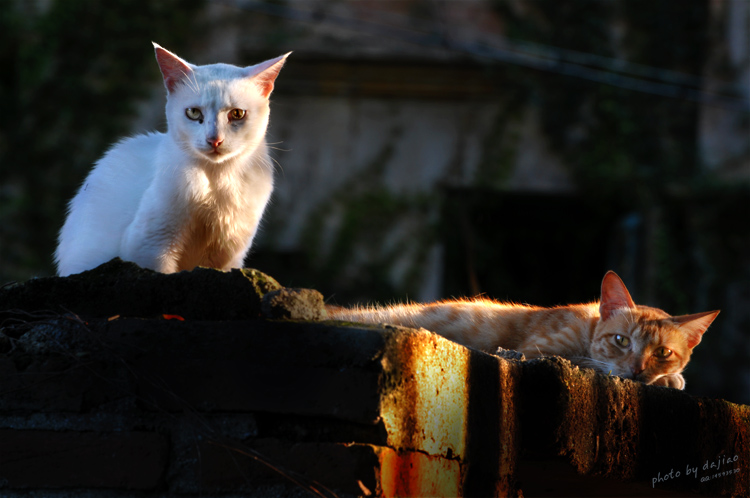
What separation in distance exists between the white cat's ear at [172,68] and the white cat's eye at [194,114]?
103 mm

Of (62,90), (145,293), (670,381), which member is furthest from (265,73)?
(62,90)

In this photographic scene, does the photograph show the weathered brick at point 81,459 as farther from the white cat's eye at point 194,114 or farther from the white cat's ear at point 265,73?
the white cat's ear at point 265,73

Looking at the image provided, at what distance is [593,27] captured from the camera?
767cm

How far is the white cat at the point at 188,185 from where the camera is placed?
202 centimetres

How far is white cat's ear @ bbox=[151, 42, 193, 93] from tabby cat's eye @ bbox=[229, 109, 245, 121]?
0.16 meters

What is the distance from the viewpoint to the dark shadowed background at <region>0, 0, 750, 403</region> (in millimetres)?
7402

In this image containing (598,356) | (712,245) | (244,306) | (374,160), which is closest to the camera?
(244,306)

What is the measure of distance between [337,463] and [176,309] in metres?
0.50

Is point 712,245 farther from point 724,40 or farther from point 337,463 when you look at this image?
point 337,463

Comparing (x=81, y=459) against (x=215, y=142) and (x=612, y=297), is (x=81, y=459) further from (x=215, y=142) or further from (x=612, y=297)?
(x=612, y=297)

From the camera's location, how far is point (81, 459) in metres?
1.44

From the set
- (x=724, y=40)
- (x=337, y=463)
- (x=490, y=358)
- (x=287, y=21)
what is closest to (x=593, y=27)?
(x=724, y=40)

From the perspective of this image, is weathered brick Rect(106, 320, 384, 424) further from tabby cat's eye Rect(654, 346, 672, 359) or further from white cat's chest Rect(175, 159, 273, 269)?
tabby cat's eye Rect(654, 346, 672, 359)

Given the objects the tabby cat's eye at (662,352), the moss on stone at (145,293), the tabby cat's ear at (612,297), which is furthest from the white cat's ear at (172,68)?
the tabby cat's eye at (662,352)
